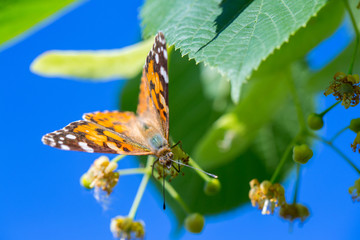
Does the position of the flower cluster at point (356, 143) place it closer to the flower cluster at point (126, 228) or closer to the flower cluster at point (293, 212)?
the flower cluster at point (293, 212)

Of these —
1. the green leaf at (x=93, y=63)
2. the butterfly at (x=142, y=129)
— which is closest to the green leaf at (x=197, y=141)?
the green leaf at (x=93, y=63)

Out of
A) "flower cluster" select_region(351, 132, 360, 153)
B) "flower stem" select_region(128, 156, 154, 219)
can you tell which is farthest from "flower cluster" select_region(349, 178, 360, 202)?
"flower stem" select_region(128, 156, 154, 219)

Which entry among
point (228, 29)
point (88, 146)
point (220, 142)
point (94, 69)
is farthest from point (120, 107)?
point (228, 29)

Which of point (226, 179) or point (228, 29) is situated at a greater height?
point (226, 179)

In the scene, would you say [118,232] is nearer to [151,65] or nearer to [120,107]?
[151,65]

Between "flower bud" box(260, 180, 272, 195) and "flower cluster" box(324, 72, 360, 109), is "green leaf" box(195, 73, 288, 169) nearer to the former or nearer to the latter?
"flower bud" box(260, 180, 272, 195)

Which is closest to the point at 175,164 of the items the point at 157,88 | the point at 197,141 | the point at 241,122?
the point at 157,88
